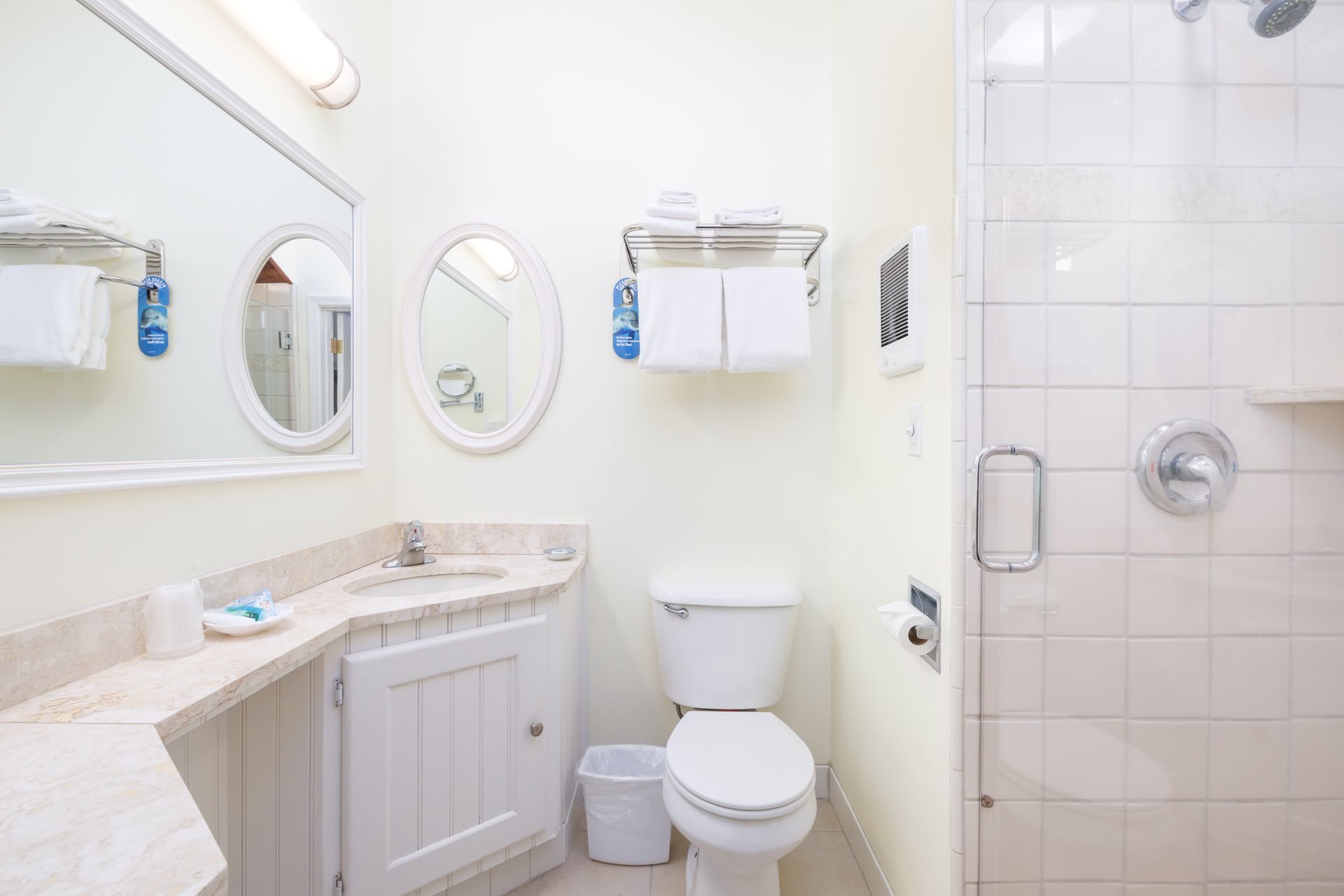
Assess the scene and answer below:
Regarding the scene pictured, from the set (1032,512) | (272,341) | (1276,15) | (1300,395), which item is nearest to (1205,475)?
(1300,395)

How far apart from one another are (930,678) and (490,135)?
1.95 metres

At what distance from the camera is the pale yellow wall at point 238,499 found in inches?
32.8

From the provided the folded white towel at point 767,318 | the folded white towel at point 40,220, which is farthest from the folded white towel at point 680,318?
the folded white towel at point 40,220

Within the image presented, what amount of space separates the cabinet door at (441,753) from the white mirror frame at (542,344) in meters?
0.65

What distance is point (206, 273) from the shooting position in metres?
1.09

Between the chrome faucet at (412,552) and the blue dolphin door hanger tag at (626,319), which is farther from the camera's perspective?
the blue dolphin door hanger tag at (626,319)

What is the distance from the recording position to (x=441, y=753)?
122 centimetres

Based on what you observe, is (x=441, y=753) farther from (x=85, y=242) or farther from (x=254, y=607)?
(x=85, y=242)

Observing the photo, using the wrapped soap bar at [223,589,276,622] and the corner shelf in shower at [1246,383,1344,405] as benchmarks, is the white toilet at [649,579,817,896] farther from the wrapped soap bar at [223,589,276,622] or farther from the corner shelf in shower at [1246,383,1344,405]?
the corner shelf in shower at [1246,383,1344,405]

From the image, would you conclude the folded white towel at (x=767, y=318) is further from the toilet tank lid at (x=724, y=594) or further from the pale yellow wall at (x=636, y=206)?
the toilet tank lid at (x=724, y=594)

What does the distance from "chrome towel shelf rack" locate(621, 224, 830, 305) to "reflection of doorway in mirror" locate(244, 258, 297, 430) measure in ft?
2.86

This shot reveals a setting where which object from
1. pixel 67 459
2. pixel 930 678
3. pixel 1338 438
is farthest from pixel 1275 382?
pixel 67 459

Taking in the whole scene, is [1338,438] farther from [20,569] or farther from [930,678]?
[20,569]

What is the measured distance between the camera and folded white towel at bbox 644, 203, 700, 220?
1488 mm
